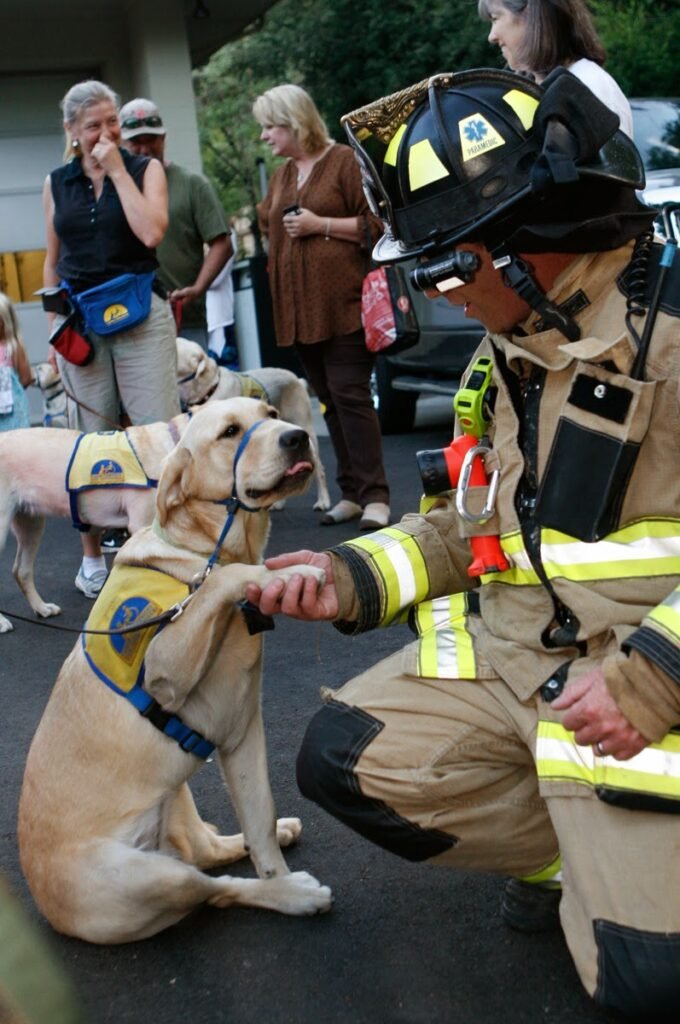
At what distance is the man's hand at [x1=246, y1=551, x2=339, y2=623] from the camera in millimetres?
2779

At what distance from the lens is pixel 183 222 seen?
753 centimetres

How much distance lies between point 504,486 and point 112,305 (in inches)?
142

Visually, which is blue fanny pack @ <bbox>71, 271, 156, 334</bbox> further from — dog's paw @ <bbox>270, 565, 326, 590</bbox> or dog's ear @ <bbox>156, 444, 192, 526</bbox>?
dog's paw @ <bbox>270, 565, 326, 590</bbox>

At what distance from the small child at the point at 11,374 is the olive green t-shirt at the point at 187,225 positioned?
3.20 feet

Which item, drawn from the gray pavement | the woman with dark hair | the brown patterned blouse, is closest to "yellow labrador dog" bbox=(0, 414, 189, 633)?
the brown patterned blouse

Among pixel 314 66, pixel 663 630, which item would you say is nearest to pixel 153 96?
pixel 314 66

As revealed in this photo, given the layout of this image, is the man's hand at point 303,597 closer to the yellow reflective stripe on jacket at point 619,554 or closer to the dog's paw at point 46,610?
the yellow reflective stripe on jacket at point 619,554

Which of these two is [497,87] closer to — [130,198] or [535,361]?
[535,361]

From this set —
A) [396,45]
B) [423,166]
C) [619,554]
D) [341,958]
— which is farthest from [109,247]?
[396,45]

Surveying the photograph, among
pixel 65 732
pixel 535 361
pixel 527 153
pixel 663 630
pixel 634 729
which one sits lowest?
pixel 65 732

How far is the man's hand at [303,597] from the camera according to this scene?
278cm

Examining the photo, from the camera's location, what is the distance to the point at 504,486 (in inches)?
103

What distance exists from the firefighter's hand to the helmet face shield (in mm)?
928

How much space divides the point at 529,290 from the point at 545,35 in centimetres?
238
